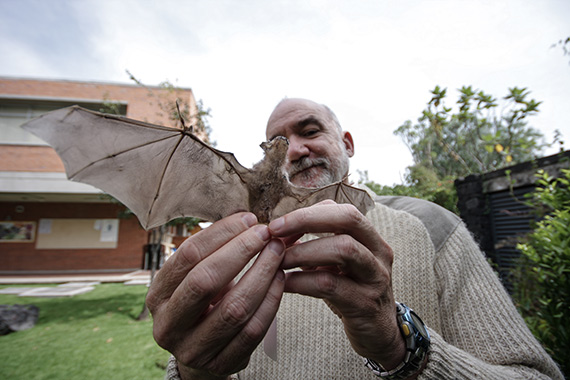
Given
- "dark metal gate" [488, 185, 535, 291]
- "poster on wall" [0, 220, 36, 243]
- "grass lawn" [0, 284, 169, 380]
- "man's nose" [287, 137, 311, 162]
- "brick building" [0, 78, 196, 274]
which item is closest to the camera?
"man's nose" [287, 137, 311, 162]

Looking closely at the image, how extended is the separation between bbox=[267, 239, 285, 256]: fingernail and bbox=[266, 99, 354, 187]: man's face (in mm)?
971

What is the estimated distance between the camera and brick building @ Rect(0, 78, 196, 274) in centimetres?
1623

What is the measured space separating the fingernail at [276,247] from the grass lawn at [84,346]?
498 centimetres

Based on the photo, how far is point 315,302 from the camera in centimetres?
191

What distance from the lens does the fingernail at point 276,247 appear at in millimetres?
1074

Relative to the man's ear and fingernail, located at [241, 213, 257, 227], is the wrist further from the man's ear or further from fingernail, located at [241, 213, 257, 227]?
the man's ear

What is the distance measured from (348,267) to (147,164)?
46.0 inches

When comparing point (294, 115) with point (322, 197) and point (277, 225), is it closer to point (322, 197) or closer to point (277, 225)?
point (322, 197)

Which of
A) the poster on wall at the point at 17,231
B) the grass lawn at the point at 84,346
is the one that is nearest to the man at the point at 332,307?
the grass lawn at the point at 84,346

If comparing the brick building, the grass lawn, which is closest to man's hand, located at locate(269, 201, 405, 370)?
the grass lawn

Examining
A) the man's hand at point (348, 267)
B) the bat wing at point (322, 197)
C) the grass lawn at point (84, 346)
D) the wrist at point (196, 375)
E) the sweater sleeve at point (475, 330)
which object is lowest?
the grass lawn at point (84, 346)

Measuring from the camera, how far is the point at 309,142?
2092 millimetres

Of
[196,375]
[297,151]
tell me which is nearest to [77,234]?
[297,151]

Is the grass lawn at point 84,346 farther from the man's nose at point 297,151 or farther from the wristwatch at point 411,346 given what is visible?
the wristwatch at point 411,346
